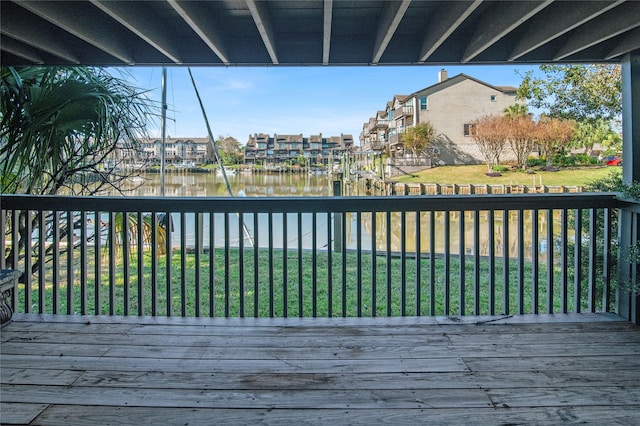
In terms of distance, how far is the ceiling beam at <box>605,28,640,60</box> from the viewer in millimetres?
2246

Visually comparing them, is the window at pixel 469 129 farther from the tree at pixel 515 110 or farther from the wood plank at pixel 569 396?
the wood plank at pixel 569 396

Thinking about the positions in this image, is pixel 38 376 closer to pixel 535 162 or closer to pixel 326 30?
pixel 326 30

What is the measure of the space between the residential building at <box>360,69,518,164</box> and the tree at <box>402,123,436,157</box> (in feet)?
0.28

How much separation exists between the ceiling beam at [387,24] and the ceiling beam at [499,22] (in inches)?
23.2

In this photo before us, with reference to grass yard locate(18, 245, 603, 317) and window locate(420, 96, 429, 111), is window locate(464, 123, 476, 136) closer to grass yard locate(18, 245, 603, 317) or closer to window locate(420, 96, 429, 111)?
window locate(420, 96, 429, 111)

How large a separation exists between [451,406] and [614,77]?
152 inches

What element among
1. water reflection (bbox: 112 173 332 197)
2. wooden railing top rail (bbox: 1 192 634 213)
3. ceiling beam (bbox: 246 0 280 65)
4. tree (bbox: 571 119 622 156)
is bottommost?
wooden railing top rail (bbox: 1 192 634 213)

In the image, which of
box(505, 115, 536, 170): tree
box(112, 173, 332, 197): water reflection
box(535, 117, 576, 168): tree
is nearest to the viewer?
box(535, 117, 576, 168): tree

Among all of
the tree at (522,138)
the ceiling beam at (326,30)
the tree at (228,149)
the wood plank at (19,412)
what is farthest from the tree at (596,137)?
the wood plank at (19,412)

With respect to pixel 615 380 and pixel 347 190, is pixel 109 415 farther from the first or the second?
pixel 347 190

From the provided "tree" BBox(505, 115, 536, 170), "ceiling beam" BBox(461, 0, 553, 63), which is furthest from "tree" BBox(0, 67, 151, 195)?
"tree" BBox(505, 115, 536, 170)

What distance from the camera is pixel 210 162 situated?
5.51 meters

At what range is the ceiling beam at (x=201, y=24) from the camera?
1.91m

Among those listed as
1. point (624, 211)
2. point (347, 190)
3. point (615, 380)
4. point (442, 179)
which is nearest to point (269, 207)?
point (615, 380)
